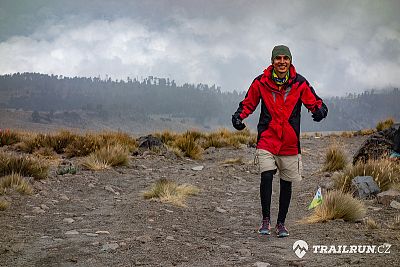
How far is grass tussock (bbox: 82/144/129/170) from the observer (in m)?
9.79

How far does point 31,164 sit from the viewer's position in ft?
27.9

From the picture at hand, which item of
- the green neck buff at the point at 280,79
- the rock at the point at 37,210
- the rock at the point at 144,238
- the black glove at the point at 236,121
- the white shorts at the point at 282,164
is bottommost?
the rock at the point at 37,210

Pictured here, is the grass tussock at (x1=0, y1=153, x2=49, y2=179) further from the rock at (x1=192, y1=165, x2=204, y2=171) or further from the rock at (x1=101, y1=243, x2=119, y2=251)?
the rock at (x1=101, y1=243, x2=119, y2=251)

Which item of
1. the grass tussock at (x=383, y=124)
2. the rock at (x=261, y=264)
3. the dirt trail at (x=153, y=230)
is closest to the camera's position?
the rock at (x=261, y=264)

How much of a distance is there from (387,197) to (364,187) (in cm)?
50

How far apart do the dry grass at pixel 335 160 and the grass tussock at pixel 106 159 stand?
507 centimetres

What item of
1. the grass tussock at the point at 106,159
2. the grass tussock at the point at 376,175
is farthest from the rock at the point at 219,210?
the grass tussock at the point at 106,159

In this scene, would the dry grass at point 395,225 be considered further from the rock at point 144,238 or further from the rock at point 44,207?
A: the rock at point 44,207

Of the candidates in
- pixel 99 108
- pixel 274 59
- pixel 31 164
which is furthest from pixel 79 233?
pixel 99 108

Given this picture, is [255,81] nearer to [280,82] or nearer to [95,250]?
[280,82]

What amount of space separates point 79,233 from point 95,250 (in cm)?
83

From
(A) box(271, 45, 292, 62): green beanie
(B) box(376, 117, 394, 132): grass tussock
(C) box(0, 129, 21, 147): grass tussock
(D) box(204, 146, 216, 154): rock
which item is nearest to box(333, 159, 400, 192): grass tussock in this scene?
(A) box(271, 45, 292, 62): green beanie

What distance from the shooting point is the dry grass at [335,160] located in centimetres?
1020

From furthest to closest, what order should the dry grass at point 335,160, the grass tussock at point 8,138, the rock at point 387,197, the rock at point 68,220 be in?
1. the grass tussock at point 8,138
2. the dry grass at point 335,160
3. the rock at point 387,197
4. the rock at point 68,220
